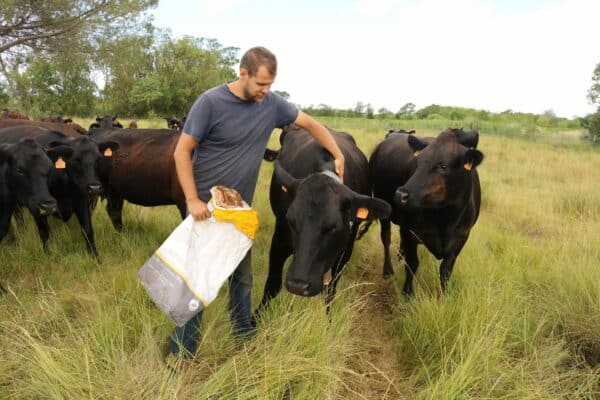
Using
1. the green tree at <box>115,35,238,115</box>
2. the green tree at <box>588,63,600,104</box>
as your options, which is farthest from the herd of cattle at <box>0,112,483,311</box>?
the green tree at <box>115,35,238,115</box>

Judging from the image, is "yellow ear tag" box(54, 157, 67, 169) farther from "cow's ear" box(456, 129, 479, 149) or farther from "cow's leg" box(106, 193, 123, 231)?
"cow's ear" box(456, 129, 479, 149)

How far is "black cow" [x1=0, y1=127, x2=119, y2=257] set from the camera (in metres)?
5.23

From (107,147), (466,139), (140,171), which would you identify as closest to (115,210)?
(140,171)

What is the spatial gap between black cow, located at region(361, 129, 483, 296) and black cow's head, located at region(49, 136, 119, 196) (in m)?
3.61

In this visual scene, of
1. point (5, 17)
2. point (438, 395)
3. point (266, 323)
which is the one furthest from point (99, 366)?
point (5, 17)

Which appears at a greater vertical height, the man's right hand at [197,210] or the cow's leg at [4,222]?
the man's right hand at [197,210]

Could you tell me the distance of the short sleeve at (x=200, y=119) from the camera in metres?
2.61

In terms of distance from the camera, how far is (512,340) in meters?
3.19

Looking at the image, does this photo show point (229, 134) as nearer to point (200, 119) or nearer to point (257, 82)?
point (200, 119)

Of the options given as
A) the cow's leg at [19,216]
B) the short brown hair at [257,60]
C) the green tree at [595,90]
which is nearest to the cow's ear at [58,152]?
the cow's leg at [19,216]

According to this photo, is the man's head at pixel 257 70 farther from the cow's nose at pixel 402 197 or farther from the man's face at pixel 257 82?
the cow's nose at pixel 402 197

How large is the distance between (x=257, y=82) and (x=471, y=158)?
7.05ft

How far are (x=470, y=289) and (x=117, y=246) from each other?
4.04 meters

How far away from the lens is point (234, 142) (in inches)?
110
